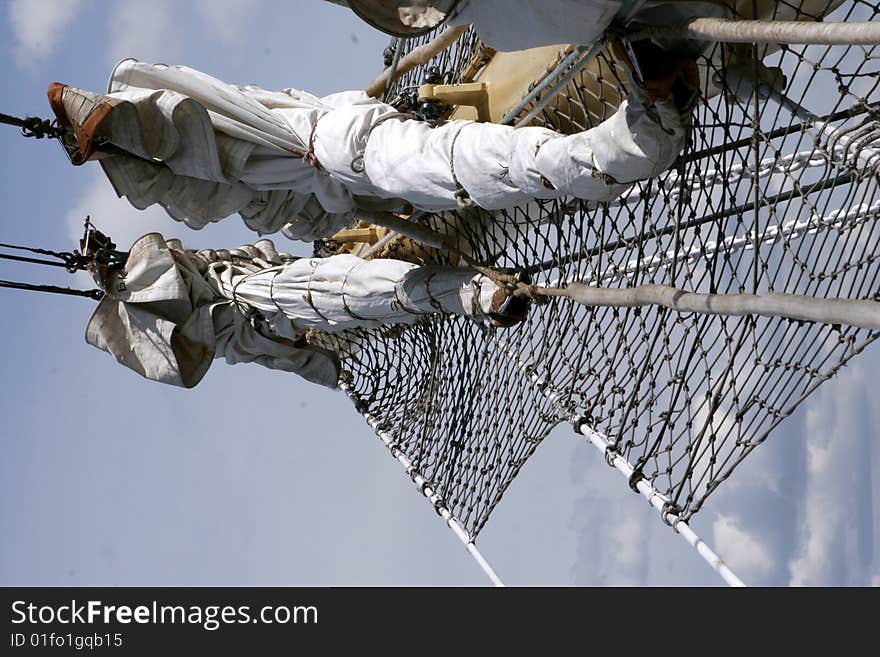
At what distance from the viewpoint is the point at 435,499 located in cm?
528

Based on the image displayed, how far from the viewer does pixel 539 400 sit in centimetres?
424

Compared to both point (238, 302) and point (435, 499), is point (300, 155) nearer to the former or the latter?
point (238, 302)

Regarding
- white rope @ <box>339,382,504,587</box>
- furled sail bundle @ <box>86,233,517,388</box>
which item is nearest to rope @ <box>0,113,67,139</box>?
furled sail bundle @ <box>86,233,517,388</box>

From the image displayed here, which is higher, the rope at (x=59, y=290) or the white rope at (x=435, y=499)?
the rope at (x=59, y=290)

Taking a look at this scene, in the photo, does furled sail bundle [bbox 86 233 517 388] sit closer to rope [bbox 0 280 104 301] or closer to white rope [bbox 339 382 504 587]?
rope [bbox 0 280 104 301]

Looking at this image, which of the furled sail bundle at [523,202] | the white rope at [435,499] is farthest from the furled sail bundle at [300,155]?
the white rope at [435,499]

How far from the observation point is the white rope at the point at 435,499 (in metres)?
4.67

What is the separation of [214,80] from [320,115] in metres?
0.42

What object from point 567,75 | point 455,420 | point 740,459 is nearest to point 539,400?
point 455,420

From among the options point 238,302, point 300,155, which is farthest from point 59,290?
point 300,155

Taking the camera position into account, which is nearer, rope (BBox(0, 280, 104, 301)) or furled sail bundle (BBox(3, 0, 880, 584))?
furled sail bundle (BBox(3, 0, 880, 584))

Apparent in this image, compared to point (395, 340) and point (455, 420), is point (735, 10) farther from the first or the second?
point (395, 340)

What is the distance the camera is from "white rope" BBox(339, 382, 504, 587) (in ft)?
15.3

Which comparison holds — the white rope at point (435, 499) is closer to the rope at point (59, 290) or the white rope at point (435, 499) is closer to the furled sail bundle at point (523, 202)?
the furled sail bundle at point (523, 202)
